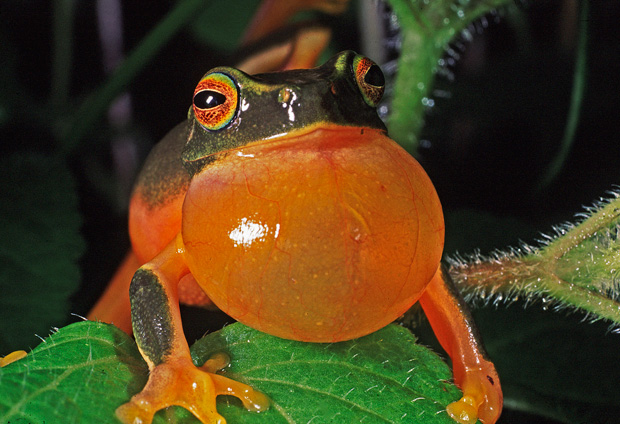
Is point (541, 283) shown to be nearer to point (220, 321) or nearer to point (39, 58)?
point (220, 321)

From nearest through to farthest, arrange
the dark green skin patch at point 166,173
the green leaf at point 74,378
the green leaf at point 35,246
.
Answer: the green leaf at point 74,378 < the dark green skin patch at point 166,173 < the green leaf at point 35,246

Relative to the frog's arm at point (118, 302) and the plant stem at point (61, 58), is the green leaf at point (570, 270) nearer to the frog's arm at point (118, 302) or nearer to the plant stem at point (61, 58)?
the frog's arm at point (118, 302)

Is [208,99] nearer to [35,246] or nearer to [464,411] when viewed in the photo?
[464,411]

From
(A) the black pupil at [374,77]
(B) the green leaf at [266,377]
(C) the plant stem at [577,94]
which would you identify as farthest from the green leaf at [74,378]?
(C) the plant stem at [577,94]

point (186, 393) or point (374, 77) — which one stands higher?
point (374, 77)

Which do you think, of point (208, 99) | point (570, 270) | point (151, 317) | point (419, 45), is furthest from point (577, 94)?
point (151, 317)

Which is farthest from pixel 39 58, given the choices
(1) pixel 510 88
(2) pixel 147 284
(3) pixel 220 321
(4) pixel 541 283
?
(4) pixel 541 283
